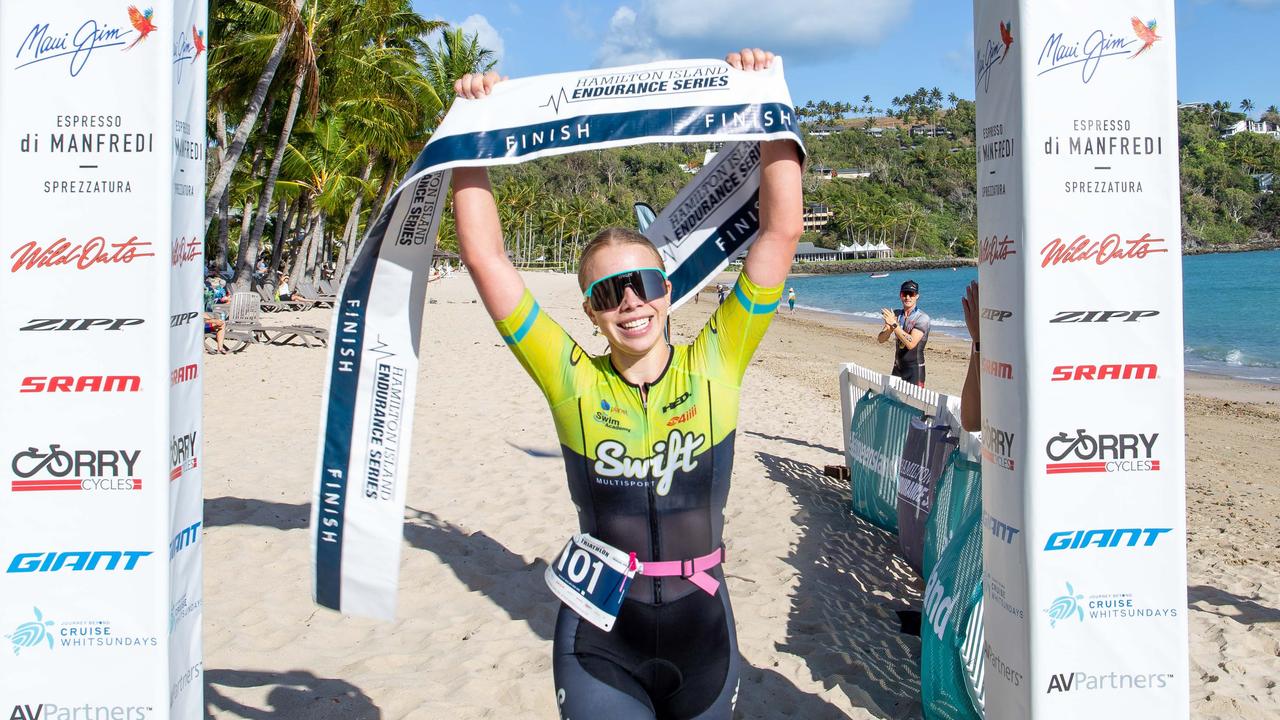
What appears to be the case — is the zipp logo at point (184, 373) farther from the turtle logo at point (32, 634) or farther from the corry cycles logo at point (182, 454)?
the turtle logo at point (32, 634)

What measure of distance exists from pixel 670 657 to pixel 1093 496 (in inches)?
55.1

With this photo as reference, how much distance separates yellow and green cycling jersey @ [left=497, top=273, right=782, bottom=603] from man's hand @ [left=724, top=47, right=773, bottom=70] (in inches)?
29.2

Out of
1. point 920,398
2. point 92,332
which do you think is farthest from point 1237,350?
point 92,332

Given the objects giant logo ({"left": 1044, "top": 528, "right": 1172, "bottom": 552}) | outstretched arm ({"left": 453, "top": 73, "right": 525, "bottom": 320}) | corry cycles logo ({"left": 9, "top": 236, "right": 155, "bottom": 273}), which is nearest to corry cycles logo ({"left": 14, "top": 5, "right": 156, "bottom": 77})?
corry cycles logo ({"left": 9, "top": 236, "right": 155, "bottom": 273})

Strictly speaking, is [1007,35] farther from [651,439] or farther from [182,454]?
[182,454]

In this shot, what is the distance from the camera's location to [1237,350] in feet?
101

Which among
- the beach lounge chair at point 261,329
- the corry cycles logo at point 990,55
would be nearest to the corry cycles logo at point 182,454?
the corry cycles logo at point 990,55

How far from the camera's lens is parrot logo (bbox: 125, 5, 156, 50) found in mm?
2834

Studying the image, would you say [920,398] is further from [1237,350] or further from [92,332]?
[1237,350]

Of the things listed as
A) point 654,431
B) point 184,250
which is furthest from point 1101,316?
point 184,250

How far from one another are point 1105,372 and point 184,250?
2943mm

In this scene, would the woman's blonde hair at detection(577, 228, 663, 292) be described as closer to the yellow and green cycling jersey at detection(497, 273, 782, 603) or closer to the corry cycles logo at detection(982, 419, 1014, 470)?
the yellow and green cycling jersey at detection(497, 273, 782, 603)

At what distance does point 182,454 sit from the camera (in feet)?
10.0

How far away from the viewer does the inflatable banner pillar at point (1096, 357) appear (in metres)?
2.86
